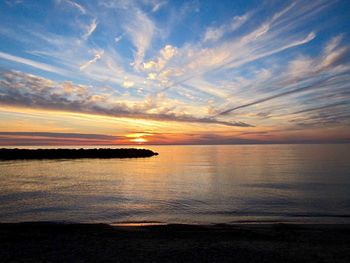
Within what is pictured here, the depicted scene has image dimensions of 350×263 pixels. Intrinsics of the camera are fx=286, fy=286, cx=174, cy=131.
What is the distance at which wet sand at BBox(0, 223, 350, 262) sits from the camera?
35.3 ft

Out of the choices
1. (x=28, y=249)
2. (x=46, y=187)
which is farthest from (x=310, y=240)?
(x=46, y=187)

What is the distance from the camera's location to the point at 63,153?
308 feet

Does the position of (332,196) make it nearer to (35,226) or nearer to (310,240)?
(310,240)

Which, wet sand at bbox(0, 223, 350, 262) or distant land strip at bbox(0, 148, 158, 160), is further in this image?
distant land strip at bbox(0, 148, 158, 160)

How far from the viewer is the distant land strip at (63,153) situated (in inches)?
3300

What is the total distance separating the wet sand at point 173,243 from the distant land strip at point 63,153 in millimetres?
76010

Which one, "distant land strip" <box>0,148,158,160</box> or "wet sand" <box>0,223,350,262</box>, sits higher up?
"distant land strip" <box>0,148,158,160</box>

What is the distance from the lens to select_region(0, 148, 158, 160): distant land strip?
8381 cm

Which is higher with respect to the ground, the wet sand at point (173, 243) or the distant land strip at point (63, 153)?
the distant land strip at point (63, 153)

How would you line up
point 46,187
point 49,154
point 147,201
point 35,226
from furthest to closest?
point 49,154 → point 46,187 → point 147,201 → point 35,226

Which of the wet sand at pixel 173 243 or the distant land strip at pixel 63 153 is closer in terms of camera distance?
the wet sand at pixel 173 243

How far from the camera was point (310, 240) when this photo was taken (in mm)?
13086

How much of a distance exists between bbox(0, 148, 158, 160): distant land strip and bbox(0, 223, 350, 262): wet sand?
249 ft

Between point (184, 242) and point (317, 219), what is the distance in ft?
35.4
